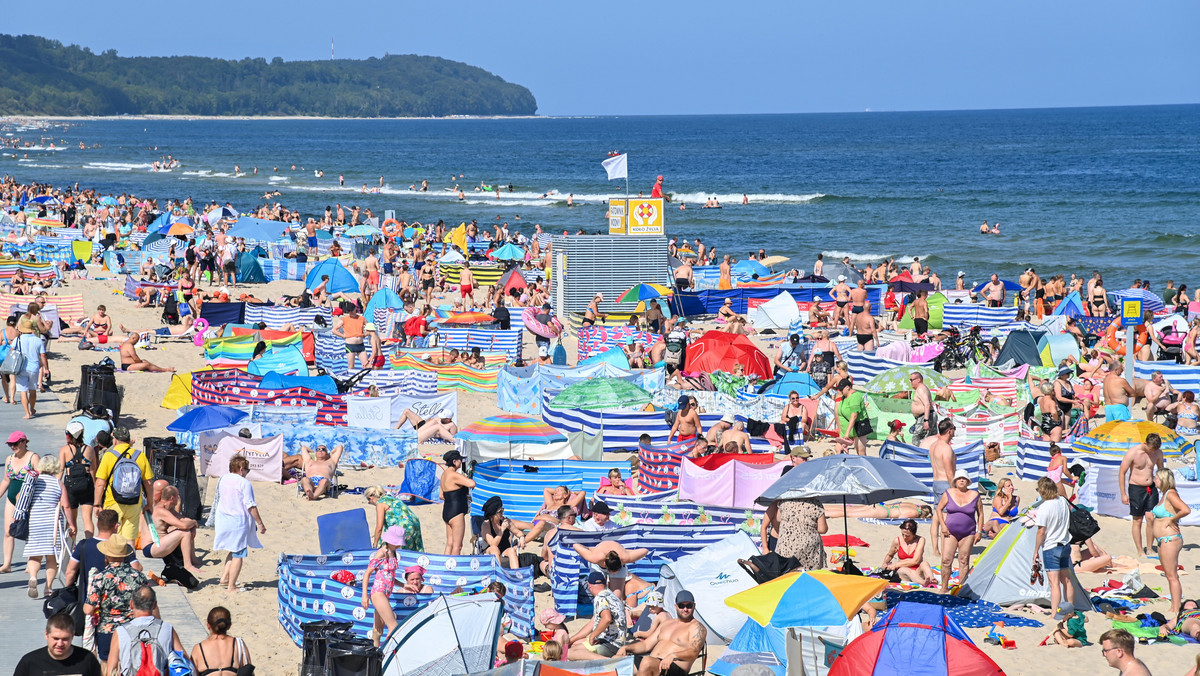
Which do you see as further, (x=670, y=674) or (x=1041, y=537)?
(x=1041, y=537)

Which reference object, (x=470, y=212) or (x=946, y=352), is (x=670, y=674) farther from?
(x=470, y=212)

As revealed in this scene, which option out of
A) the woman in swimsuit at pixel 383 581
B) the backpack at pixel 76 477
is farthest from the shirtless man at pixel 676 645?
the backpack at pixel 76 477

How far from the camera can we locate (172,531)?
29.5 feet

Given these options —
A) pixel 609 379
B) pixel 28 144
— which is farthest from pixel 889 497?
pixel 28 144

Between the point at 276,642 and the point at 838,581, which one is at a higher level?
the point at 838,581

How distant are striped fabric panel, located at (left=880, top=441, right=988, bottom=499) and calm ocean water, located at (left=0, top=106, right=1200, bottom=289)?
871 inches

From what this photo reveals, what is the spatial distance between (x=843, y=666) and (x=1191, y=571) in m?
4.93

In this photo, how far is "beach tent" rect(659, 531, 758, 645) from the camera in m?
8.24

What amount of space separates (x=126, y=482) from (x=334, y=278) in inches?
566

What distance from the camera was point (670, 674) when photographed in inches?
287

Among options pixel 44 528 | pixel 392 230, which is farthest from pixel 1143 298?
pixel 392 230

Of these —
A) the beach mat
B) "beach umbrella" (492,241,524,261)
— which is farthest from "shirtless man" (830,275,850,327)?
the beach mat

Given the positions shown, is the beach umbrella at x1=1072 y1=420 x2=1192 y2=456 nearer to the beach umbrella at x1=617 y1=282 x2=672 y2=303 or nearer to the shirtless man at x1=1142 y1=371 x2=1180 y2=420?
the shirtless man at x1=1142 y1=371 x2=1180 y2=420

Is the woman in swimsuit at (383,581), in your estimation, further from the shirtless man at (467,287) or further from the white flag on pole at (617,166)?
the white flag on pole at (617,166)
